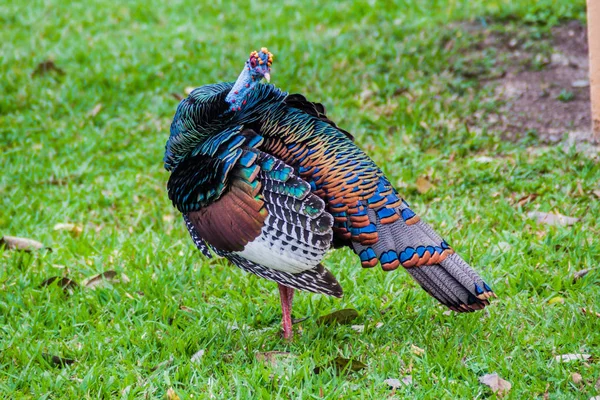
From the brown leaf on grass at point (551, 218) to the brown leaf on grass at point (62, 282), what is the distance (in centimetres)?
282

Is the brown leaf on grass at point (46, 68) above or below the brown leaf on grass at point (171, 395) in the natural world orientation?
above

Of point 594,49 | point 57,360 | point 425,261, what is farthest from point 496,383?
point 594,49

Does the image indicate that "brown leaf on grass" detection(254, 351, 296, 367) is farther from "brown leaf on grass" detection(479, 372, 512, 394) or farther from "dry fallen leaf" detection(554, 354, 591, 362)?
"dry fallen leaf" detection(554, 354, 591, 362)

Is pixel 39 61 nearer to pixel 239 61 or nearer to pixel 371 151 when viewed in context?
pixel 239 61

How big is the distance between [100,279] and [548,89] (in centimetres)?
391

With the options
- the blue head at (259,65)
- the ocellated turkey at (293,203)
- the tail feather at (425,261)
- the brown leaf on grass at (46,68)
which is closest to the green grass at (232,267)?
the brown leaf on grass at (46,68)

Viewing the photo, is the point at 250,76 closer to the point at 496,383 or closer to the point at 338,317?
the point at 338,317

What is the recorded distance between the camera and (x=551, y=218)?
4.90 metres

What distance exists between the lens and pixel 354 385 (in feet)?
11.2

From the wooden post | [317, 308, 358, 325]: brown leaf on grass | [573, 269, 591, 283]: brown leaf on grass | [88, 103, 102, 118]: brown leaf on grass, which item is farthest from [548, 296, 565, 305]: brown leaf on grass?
[88, 103, 102, 118]: brown leaf on grass

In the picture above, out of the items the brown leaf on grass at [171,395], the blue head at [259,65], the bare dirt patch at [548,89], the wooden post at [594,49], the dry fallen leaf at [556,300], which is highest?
the blue head at [259,65]

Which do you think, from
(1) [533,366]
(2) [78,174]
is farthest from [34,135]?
(1) [533,366]

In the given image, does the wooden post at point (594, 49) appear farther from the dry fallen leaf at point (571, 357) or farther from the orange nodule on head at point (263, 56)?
the orange nodule on head at point (263, 56)

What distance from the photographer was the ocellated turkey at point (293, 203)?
3443 mm
